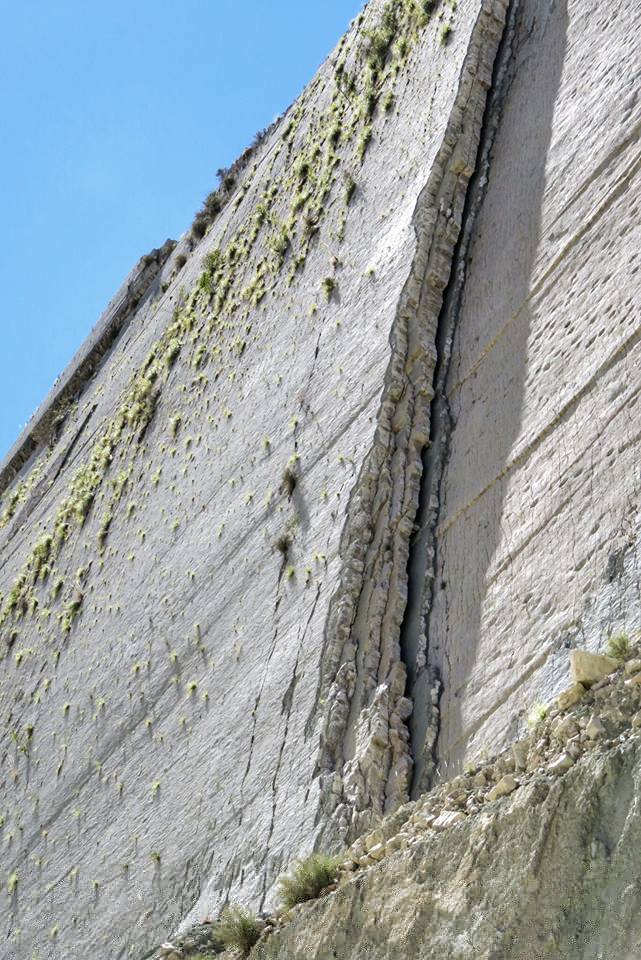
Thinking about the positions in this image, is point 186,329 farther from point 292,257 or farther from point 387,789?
point 387,789

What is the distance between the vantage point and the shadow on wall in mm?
6465

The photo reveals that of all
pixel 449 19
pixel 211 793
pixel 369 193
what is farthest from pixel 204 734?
pixel 449 19

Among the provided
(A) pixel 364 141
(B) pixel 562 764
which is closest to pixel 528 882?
(B) pixel 562 764

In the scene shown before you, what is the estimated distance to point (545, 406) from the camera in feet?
21.9

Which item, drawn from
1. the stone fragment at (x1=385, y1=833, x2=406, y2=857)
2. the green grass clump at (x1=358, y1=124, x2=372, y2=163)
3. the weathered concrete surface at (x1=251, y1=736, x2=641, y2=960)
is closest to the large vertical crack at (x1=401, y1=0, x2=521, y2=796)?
the stone fragment at (x1=385, y1=833, x2=406, y2=857)

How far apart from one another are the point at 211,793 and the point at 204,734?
0.60 meters

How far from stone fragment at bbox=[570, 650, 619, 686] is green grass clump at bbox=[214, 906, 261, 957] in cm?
198

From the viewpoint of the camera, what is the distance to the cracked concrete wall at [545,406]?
565 centimetres

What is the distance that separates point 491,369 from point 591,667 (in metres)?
3.51

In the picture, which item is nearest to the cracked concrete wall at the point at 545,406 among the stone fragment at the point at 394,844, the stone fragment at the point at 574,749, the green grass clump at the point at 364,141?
the stone fragment at the point at 394,844

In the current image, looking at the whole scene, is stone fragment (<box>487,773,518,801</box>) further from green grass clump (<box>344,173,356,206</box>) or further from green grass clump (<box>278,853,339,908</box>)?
green grass clump (<box>344,173,356,206</box>)

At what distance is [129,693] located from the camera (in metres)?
10.3

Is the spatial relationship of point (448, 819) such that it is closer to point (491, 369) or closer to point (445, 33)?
point (491, 369)

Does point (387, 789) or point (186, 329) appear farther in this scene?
point (186, 329)
